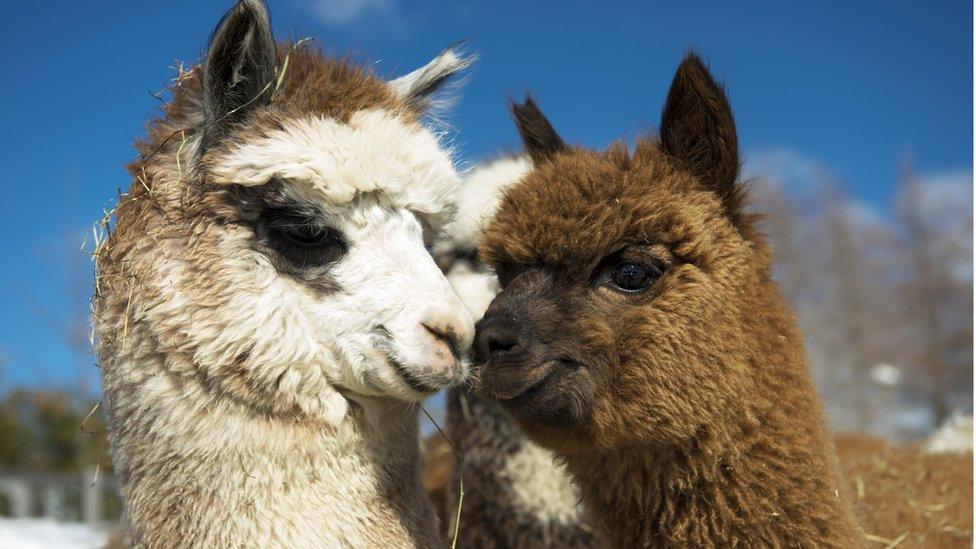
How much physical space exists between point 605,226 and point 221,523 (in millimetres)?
1655

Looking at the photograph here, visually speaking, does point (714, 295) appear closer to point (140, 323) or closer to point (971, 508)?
point (140, 323)

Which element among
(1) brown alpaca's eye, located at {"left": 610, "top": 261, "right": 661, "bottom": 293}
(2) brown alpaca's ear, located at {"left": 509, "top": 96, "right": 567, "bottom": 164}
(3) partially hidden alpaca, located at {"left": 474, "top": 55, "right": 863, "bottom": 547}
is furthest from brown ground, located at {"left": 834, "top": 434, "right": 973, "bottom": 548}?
(2) brown alpaca's ear, located at {"left": 509, "top": 96, "right": 567, "bottom": 164}

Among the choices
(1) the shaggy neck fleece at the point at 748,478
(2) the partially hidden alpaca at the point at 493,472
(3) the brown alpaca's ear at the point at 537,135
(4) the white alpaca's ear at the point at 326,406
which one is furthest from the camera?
(2) the partially hidden alpaca at the point at 493,472

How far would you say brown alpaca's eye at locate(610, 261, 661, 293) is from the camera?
302cm

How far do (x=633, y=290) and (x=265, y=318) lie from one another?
1325 millimetres

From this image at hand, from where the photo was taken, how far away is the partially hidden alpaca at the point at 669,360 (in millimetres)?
2854

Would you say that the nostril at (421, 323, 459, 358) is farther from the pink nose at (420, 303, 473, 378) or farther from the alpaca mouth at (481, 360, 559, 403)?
the alpaca mouth at (481, 360, 559, 403)

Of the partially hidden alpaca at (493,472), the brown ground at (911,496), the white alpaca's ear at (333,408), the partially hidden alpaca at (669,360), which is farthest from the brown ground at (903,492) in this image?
the white alpaca's ear at (333,408)

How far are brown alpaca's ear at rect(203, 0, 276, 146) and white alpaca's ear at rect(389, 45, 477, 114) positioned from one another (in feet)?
2.09

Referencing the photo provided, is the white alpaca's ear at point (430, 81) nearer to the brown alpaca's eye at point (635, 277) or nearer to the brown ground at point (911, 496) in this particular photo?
the brown alpaca's eye at point (635, 277)

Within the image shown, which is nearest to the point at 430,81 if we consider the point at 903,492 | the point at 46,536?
the point at 903,492

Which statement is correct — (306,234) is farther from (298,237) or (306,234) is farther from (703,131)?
(703,131)

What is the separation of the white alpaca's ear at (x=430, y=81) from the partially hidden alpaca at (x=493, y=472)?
829mm

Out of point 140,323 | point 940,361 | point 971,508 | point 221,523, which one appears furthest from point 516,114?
point 940,361
